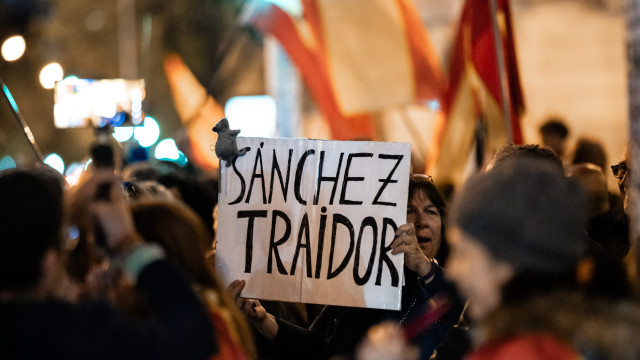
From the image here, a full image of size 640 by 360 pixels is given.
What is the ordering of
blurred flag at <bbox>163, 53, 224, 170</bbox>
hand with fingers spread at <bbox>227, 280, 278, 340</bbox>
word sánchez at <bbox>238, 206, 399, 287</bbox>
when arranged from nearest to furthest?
word sánchez at <bbox>238, 206, 399, 287</bbox> → hand with fingers spread at <bbox>227, 280, 278, 340</bbox> → blurred flag at <bbox>163, 53, 224, 170</bbox>

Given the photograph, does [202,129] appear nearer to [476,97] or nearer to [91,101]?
[91,101]

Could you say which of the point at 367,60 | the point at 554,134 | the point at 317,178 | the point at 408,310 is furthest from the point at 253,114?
the point at 408,310

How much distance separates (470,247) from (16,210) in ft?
3.89

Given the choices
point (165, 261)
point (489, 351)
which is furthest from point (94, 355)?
point (489, 351)

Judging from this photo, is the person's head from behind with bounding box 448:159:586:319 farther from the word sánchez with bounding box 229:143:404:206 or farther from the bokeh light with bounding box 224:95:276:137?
the bokeh light with bounding box 224:95:276:137

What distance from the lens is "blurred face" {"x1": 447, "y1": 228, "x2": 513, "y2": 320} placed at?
214 centimetres

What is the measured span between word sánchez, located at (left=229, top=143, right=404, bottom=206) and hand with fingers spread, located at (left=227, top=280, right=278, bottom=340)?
387 mm

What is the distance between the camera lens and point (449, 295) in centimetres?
335

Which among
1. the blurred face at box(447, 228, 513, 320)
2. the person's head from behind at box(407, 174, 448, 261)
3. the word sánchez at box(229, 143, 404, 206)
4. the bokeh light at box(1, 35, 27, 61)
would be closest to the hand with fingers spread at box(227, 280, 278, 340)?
the word sánchez at box(229, 143, 404, 206)

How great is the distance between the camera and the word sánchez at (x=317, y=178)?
3.79 meters

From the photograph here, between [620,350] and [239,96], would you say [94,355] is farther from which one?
[239,96]

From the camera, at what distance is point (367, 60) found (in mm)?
8320

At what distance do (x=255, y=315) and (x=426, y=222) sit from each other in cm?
91

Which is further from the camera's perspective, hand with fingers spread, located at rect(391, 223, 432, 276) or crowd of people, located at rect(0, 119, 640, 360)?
hand with fingers spread, located at rect(391, 223, 432, 276)
